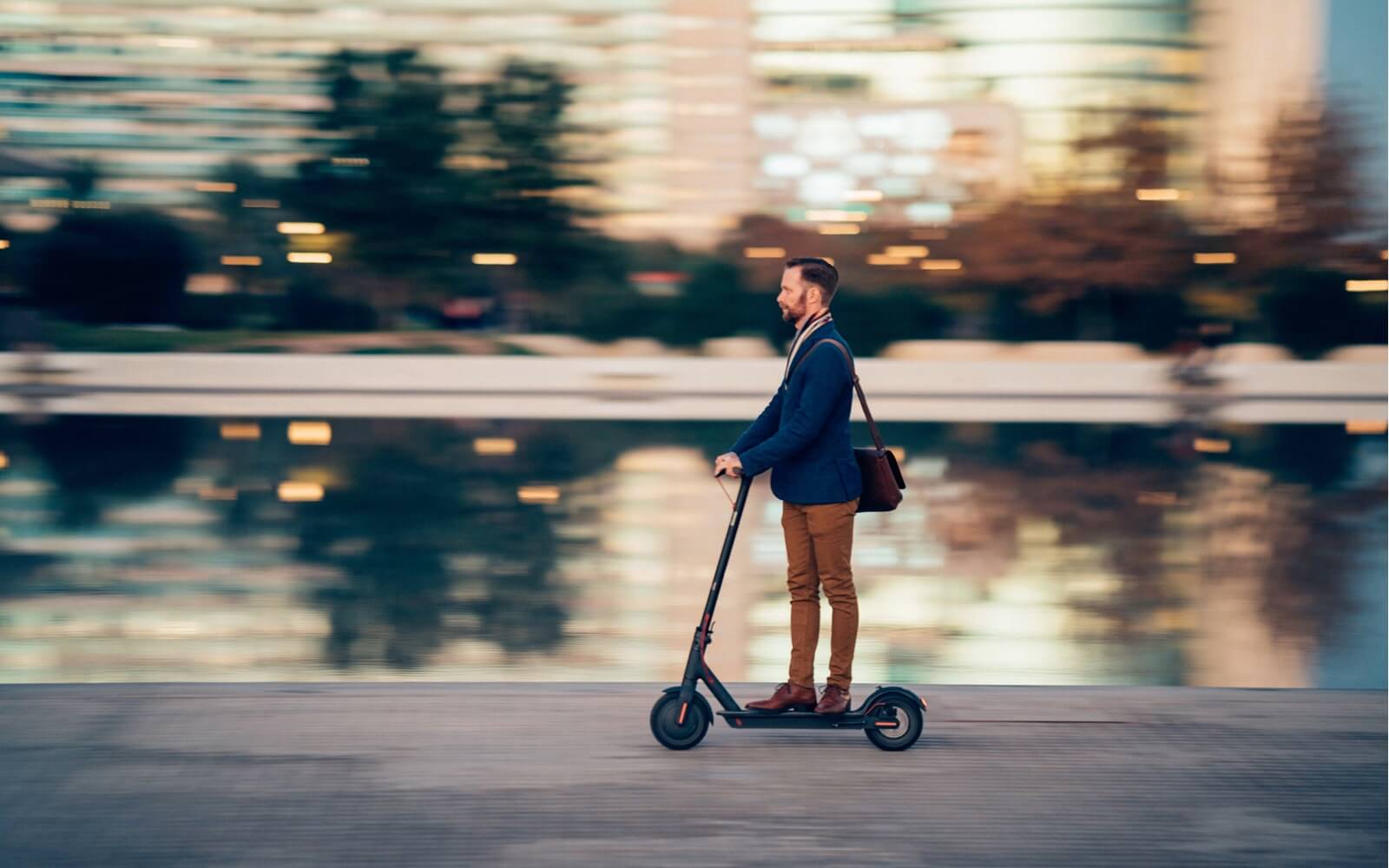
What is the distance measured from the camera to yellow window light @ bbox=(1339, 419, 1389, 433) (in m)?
25.0

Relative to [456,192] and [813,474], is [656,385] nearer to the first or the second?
[456,192]

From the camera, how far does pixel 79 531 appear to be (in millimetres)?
11352

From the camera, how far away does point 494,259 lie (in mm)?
44656

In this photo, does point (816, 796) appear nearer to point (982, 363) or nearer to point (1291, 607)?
point (1291, 607)

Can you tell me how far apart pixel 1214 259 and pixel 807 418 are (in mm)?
42034

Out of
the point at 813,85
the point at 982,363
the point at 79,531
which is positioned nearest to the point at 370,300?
the point at 982,363

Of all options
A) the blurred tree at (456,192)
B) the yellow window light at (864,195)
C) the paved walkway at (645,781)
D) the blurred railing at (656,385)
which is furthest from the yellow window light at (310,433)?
the yellow window light at (864,195)

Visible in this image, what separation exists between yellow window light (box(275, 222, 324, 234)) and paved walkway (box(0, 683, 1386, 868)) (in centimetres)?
4098

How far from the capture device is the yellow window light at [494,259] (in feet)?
146

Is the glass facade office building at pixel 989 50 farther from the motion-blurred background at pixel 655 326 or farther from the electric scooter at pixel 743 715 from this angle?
the electric scooter at pixel 743 715

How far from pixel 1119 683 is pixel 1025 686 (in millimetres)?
1092

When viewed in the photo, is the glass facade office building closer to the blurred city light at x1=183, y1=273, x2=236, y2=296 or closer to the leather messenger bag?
the blurred city light at x1=183, y1=273, x2=236, y2=296

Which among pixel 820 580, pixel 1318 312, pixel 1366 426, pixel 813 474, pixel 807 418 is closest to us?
pixel 807 418

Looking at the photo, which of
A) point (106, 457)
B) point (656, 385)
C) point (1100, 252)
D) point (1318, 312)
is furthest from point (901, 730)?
point (1318, 312)
